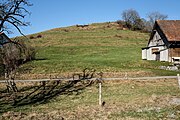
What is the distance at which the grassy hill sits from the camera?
1161 inches

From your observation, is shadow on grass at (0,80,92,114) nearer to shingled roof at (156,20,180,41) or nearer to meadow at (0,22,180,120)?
meadow at (0,22,180,120)

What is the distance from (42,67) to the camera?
31.2m

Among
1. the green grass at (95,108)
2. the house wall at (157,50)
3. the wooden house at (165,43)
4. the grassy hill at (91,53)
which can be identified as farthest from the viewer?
the house wall at (157,50)

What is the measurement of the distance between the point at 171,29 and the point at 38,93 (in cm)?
2732

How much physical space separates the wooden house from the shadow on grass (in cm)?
1890

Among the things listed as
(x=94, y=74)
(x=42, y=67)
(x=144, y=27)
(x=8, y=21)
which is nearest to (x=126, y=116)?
(x=8, y=21)

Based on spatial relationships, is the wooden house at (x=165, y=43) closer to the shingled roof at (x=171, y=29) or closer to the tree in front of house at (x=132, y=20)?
the shingled roof at (x=171, y=29)

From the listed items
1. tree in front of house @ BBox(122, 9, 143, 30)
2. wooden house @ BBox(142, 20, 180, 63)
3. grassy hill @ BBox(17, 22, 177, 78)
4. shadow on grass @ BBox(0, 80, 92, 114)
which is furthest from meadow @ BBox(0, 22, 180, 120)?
tree in front of house @ BBox(122, 9, 143, 30)

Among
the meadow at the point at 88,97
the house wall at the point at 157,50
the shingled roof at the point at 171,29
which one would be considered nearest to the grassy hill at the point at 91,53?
the meadow at the point at 88,97

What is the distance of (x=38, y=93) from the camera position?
1873cm

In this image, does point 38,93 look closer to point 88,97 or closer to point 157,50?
point 88,97

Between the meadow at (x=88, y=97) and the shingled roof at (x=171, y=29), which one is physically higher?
the shingled roof at (x=171, y=29)

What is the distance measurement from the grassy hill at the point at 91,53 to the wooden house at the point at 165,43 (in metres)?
2.43

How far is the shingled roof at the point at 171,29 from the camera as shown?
37500 millimetres
